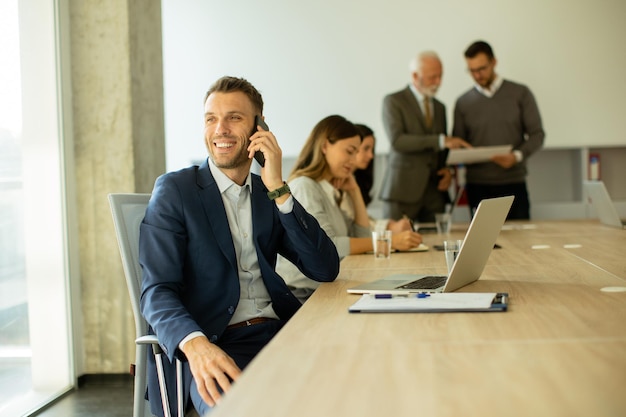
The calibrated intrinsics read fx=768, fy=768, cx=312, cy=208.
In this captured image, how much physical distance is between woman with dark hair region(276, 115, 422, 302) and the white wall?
9.75 ft

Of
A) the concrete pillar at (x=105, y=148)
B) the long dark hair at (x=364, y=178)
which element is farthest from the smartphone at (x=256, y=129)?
the long dark hair at (x=364, y=178)

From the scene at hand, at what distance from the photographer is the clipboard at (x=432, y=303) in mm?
1650

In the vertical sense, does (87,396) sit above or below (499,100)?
below

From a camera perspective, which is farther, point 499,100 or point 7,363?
point 499,100

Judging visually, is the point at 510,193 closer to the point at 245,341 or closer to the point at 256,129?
the point at 256,129

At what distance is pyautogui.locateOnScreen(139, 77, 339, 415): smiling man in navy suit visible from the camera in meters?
2.00

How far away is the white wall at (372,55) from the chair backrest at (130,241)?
4.48 meters

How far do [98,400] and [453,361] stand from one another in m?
2.91

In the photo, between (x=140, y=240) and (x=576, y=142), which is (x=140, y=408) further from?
(x=576, y=142)

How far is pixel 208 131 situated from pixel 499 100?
375 centimetres

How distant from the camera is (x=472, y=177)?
5.55 meters

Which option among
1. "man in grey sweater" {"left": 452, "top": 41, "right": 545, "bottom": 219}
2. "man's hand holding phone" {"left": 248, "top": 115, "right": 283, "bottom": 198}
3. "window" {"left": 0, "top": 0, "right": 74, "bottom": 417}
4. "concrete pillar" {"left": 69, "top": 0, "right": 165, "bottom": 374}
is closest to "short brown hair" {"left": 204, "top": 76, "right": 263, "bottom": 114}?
"man's hand holding phone" {"left": 248, "top": 115, "right": 283, "bottom": 198}

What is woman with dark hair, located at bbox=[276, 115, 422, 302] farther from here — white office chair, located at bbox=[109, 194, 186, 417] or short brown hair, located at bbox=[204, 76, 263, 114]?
white office chair, located at bbox=[109, 194, 186, 417]

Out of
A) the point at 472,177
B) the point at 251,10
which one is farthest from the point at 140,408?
the point at 251,10
